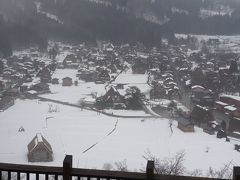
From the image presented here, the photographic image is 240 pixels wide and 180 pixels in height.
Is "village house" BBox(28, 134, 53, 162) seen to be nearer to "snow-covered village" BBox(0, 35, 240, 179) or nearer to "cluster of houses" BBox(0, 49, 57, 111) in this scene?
"snow-covered village" BBox(0, 35, 240, 179)

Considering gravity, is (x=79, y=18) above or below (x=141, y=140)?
above

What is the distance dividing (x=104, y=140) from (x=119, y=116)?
1868 mm

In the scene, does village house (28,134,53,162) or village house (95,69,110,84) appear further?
village house (95,69,110,84)

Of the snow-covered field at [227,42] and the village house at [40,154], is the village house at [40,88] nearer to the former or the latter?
the village house at [40,154]

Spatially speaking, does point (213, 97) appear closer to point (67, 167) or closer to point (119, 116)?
point (119, 116)

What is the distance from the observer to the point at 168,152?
5004mm

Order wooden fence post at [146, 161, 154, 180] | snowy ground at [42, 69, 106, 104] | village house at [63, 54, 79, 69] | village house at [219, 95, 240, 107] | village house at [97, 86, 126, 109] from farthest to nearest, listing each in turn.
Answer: village house at [63, 54, 79, 69]
snowy ground at [42, 69, 106, 104]
village house at [97, 86, 126, 109]
village house at [219, 95, 240, 107]
wooden fence post at [146, 161, 154, 180]

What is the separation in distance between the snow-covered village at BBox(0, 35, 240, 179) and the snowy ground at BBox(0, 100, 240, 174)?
0.01 m

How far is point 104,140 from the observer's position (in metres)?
5.48

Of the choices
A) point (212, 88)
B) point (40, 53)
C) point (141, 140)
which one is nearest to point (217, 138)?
point (141, 140)

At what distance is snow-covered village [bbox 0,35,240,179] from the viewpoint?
4801 millimetres

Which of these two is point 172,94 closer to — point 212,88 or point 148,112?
point 212,88

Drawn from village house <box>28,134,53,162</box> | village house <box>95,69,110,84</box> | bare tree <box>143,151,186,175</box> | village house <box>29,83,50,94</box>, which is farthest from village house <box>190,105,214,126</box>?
village house <box>95,69,110,84</box>

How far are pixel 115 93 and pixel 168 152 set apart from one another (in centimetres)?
396
